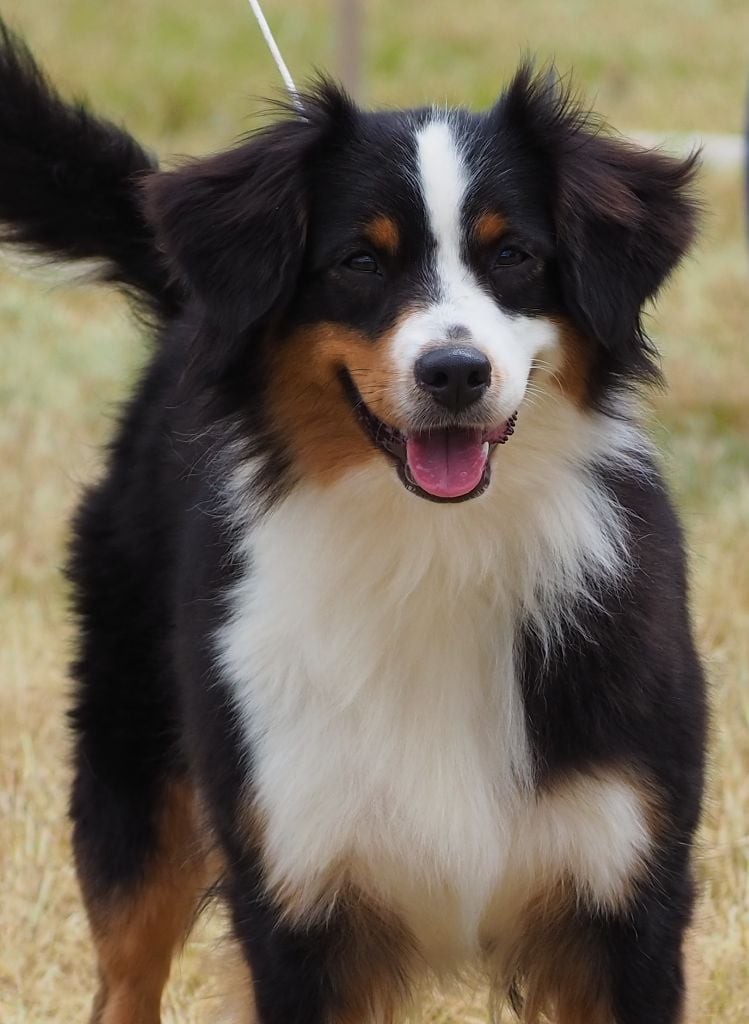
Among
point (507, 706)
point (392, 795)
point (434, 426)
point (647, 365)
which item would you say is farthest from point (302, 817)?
point (647, 365)

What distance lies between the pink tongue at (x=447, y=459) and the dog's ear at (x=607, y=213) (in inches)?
13.3

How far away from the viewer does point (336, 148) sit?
138 inches

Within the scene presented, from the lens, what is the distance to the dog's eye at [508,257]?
3.34 metres

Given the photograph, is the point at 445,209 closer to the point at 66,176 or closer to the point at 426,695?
the point at 426,695

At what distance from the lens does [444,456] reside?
10.8 ft

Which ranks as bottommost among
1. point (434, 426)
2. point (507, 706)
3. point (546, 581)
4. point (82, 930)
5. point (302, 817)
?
point (82, 930)

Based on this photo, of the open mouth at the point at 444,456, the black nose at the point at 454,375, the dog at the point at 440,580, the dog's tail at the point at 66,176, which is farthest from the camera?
the dog's tail at the point at 66,176

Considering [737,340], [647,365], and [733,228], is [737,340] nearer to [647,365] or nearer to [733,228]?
[733,228]

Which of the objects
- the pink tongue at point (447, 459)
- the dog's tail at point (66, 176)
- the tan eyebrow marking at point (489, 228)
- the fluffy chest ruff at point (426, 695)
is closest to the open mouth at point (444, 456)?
the pink tongue at point (447, 459)

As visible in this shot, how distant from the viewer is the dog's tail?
454cm

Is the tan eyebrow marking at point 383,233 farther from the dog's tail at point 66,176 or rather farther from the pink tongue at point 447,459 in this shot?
the dog's tail at point 66,176

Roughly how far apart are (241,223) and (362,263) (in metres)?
0.25

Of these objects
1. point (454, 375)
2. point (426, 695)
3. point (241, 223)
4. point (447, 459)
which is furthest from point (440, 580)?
point (241, 223)

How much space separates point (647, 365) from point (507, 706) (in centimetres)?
73
